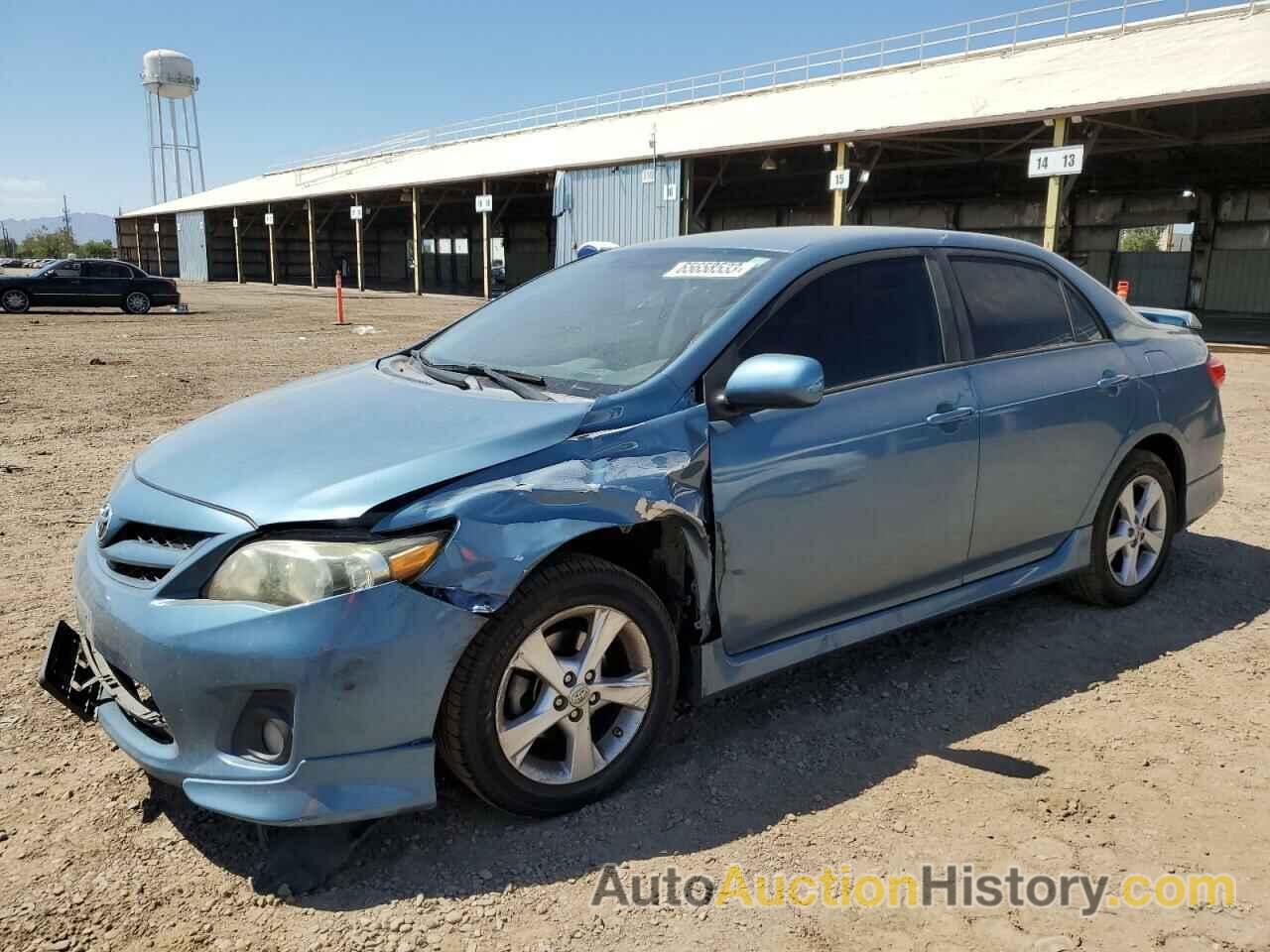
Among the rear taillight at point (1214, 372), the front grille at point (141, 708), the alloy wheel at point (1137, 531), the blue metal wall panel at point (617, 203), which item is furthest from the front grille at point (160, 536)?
the blue metal wall panel at point (617, 203)

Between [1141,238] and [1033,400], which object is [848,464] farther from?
[1141,238]

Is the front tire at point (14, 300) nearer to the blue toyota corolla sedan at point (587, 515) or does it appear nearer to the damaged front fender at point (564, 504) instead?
the blue toyota corolla sedan at point (587, 515)

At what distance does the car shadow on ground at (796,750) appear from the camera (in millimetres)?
2533

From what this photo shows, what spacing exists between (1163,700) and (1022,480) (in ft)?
3.02

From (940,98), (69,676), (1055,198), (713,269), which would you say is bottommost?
(69,676)

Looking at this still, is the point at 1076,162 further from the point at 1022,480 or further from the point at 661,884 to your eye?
the point at 661,884

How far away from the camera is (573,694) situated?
8.64 ft

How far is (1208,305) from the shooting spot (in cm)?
2777

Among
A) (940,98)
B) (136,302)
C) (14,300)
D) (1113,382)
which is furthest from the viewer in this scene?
(940,98)

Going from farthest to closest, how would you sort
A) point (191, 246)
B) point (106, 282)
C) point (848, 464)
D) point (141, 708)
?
point (191, 246) < point (106, 282) < point (848, 464) < point (141, 708)

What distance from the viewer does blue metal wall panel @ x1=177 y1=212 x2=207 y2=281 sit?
2100 inches

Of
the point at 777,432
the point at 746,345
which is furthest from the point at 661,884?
the point at 746,345

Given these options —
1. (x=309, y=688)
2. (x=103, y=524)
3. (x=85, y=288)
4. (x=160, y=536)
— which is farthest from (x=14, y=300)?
(x=309, y=688)

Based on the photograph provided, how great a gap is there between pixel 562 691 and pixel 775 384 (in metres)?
1.04
